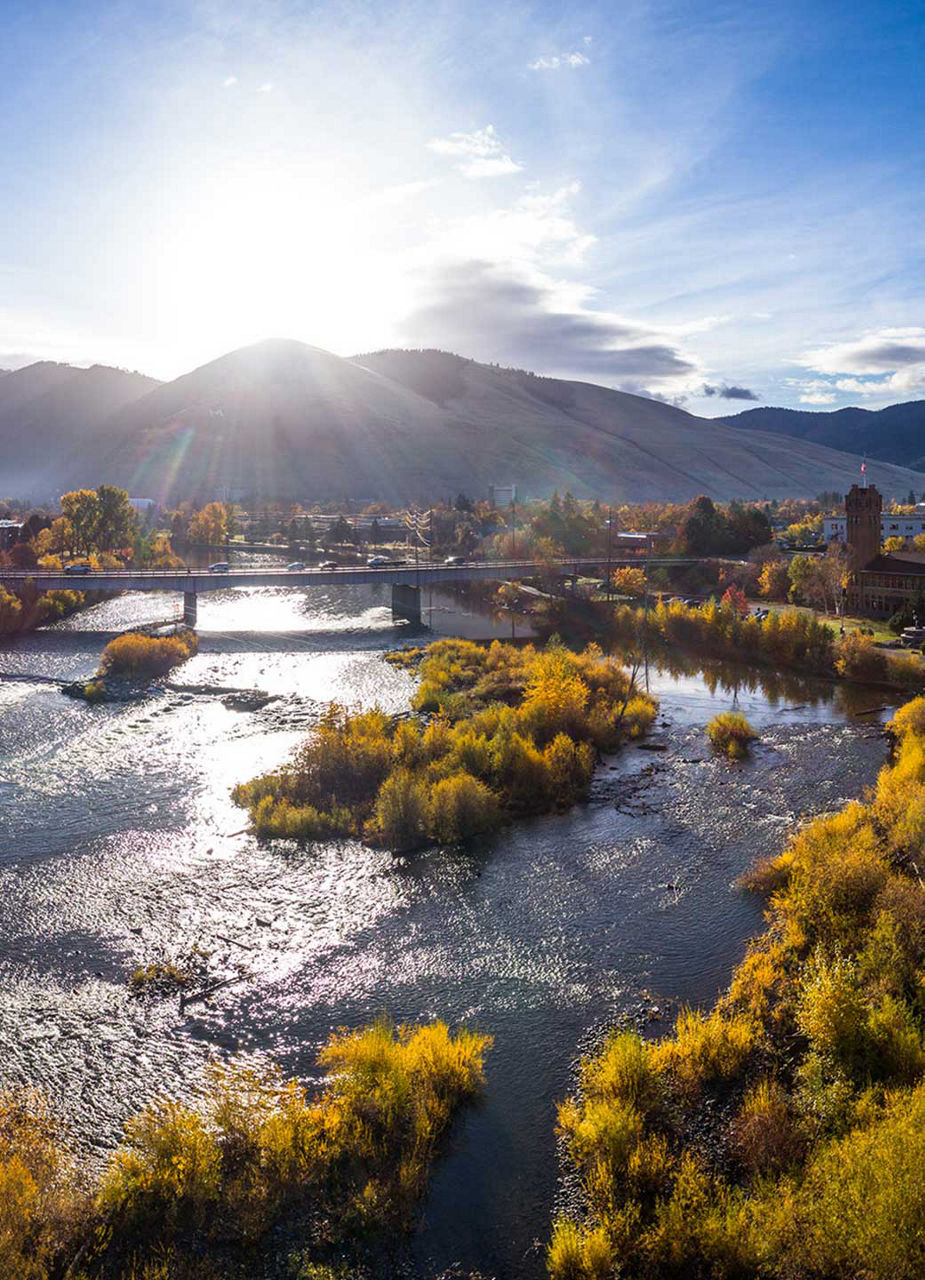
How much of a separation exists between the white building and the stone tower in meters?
35.0

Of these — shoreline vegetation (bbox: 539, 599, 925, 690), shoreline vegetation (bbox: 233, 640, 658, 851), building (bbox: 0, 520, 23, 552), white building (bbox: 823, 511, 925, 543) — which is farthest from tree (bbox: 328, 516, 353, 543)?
shoreline vegetation (bbox: 233, 640, 658, 851)

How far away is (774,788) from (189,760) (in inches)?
906

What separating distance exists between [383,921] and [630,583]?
59.0 m

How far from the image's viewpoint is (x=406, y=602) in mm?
72500

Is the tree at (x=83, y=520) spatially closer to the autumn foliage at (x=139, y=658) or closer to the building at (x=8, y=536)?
the building at (x=8, y=536)

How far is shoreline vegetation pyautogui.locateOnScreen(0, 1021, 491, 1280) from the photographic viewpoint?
38.7ft

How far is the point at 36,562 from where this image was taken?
3482 inches

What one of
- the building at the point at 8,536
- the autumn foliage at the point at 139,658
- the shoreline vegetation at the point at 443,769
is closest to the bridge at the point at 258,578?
the autumn foliage at the point at 139,658

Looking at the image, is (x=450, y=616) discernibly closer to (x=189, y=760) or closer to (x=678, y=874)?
(x=189, y=760)

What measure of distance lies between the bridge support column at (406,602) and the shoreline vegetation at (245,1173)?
55.6 metres

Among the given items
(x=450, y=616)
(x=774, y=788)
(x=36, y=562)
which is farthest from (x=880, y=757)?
(x=36, y=562)

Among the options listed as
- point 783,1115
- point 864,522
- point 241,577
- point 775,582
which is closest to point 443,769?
point 783,1115

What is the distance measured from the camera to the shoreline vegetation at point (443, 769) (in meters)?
26.8

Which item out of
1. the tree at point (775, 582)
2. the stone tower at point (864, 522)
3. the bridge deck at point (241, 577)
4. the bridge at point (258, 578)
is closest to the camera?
the stone tower at point (864, 522)
